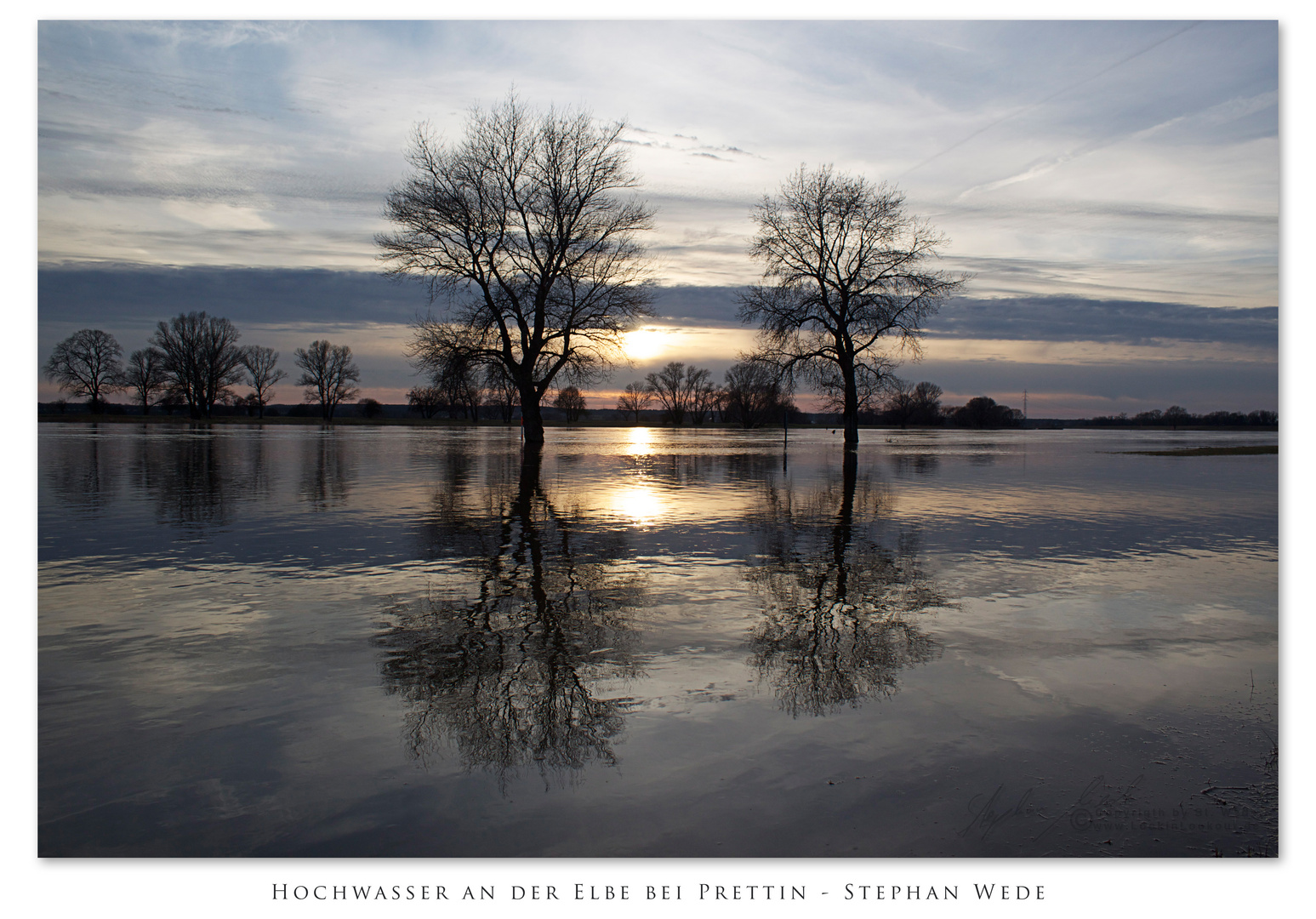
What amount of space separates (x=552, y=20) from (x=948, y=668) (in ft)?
20.8

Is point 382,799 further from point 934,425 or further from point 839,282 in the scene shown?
point 934,425

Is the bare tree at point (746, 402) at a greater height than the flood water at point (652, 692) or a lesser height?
greater

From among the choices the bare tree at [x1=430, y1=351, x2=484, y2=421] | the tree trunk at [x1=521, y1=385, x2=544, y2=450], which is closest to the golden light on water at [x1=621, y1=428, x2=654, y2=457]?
the tree trunk at [x1=521, y1=385, x2=544, y2=450]

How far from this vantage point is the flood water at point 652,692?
3.22 meters

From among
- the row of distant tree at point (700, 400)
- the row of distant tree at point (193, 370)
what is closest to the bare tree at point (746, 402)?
the row of distant tree at point (700, 400)

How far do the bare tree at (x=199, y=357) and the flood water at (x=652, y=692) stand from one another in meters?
91.6

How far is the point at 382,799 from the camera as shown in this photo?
3.31 metres

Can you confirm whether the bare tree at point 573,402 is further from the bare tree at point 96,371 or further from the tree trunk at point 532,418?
the tree trunk at point 532,418

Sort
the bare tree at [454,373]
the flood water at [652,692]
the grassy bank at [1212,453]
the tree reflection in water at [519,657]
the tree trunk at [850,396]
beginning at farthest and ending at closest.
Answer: the tree trunk at [850,396] → the bare tree at [454,373] → the grassy bank at [1212,453] → the tree reflection in water at [519,657] → the flood water at [652,692]

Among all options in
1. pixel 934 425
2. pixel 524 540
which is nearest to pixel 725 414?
pixel 934 425

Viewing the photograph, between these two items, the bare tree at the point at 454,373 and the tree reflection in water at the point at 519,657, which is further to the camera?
the bare tree at the point at 454,373

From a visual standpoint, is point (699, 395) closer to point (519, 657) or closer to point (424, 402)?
point (424, 402)

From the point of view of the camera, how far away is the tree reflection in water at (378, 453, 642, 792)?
3822 mm

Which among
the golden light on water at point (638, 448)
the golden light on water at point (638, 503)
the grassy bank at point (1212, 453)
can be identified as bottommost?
the golden light on water at point (638, 503)
